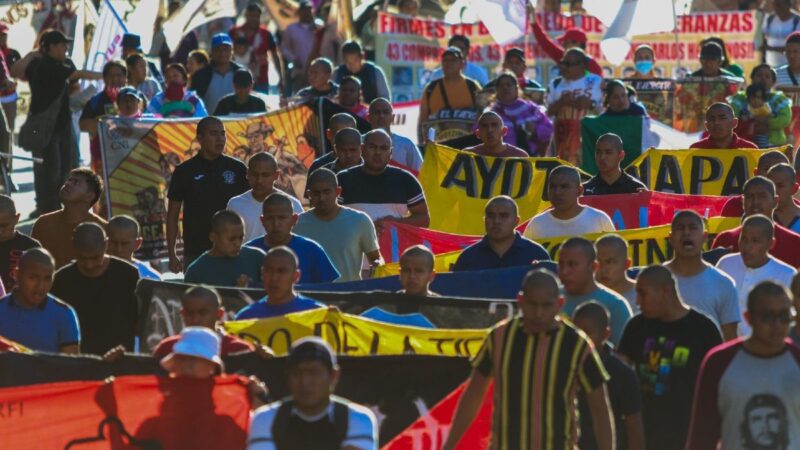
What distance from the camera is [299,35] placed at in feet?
84.2

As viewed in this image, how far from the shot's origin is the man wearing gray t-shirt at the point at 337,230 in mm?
12094

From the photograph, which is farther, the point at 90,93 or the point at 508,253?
the point at 90,93

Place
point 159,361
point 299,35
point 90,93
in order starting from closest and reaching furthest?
1. point 159,361
2. point 90,93
3. point 299,35

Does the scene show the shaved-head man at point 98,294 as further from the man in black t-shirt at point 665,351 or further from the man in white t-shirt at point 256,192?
the man in black t-shirt at point 665,351

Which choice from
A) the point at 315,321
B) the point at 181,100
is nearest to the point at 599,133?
the point at 181,100

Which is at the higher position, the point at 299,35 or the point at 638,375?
the point at 299,35

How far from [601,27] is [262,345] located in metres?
17.6

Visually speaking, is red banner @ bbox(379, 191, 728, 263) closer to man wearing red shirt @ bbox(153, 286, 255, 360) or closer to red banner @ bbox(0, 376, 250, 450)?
man wearing red shirt @ bbox(153, 286, 255, 360)

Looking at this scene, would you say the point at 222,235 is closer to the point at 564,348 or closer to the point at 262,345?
the point at 262,345

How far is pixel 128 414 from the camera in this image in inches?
337

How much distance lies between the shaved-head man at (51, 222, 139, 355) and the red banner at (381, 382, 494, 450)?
2.20m

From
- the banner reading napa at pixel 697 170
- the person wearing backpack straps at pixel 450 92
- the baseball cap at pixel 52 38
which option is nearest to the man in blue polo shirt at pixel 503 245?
the banner reading napa at pixel 697 170

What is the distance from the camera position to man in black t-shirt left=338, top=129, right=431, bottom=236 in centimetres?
1321

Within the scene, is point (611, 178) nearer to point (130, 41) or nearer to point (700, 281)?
point (700, 281)
